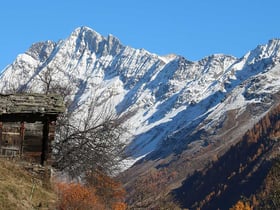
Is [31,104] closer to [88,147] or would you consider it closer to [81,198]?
[88,147]

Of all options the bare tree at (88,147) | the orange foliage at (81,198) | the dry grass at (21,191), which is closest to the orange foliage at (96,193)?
Result: the orange foliage at (81,198)

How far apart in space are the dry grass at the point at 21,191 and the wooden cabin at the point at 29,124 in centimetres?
280

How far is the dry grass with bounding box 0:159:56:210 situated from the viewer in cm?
2108

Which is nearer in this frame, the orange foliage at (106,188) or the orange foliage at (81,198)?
the orange foliage at (81,198)

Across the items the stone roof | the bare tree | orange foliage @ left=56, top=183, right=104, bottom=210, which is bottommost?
orange foliage @ left=56, top=183, right=104, bottom=210

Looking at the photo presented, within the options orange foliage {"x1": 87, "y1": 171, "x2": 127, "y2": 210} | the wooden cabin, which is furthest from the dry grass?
orange foliage {"x1": 87, "y1": 171, "x2": 127, "y2": 210}

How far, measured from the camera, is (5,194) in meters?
21.3

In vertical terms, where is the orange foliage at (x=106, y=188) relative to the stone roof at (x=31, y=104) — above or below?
below

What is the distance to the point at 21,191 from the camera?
2244cm

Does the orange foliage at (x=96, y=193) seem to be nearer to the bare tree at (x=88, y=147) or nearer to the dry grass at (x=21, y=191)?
the bare tree at (x=88, y=147)

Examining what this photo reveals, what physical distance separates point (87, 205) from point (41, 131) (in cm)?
1002

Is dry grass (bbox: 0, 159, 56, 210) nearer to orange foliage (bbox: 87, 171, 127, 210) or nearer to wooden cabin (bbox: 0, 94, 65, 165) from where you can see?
wooden cabin (bbox: 0, 94, 65, 165)

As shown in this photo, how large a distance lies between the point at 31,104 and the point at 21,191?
24.7ft

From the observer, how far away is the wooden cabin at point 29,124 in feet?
95.2
